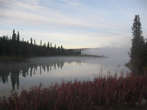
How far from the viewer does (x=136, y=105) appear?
6.08 m

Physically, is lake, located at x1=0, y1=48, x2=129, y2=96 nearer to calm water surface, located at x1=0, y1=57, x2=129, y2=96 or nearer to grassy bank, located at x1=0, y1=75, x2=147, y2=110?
calm water surface, located at x1=0, y1=57, x2=129, y2=96

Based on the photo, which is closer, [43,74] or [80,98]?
[80,98]

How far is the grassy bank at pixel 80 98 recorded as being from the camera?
5.30m

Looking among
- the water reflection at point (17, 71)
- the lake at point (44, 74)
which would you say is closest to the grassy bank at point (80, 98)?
the lake at point (44, 74)

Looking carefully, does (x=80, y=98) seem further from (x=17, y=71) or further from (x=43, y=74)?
(x=17, y=71)

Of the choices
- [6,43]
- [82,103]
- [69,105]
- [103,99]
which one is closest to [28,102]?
[69,105]

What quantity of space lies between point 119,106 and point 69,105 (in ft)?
6.18

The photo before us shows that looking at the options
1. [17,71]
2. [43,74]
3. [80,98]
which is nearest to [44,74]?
[43,74]

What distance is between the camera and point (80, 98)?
579 cm

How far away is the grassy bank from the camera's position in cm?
A: 530

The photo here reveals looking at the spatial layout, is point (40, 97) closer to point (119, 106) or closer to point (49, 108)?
point (49, 108)

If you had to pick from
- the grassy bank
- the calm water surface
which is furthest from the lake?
the grassy bank

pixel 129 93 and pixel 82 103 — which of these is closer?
pixel 82 103

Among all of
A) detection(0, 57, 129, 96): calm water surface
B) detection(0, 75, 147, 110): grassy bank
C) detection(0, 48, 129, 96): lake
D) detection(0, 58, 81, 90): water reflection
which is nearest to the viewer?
detection(0, 75, 147, 110): grassy bank
